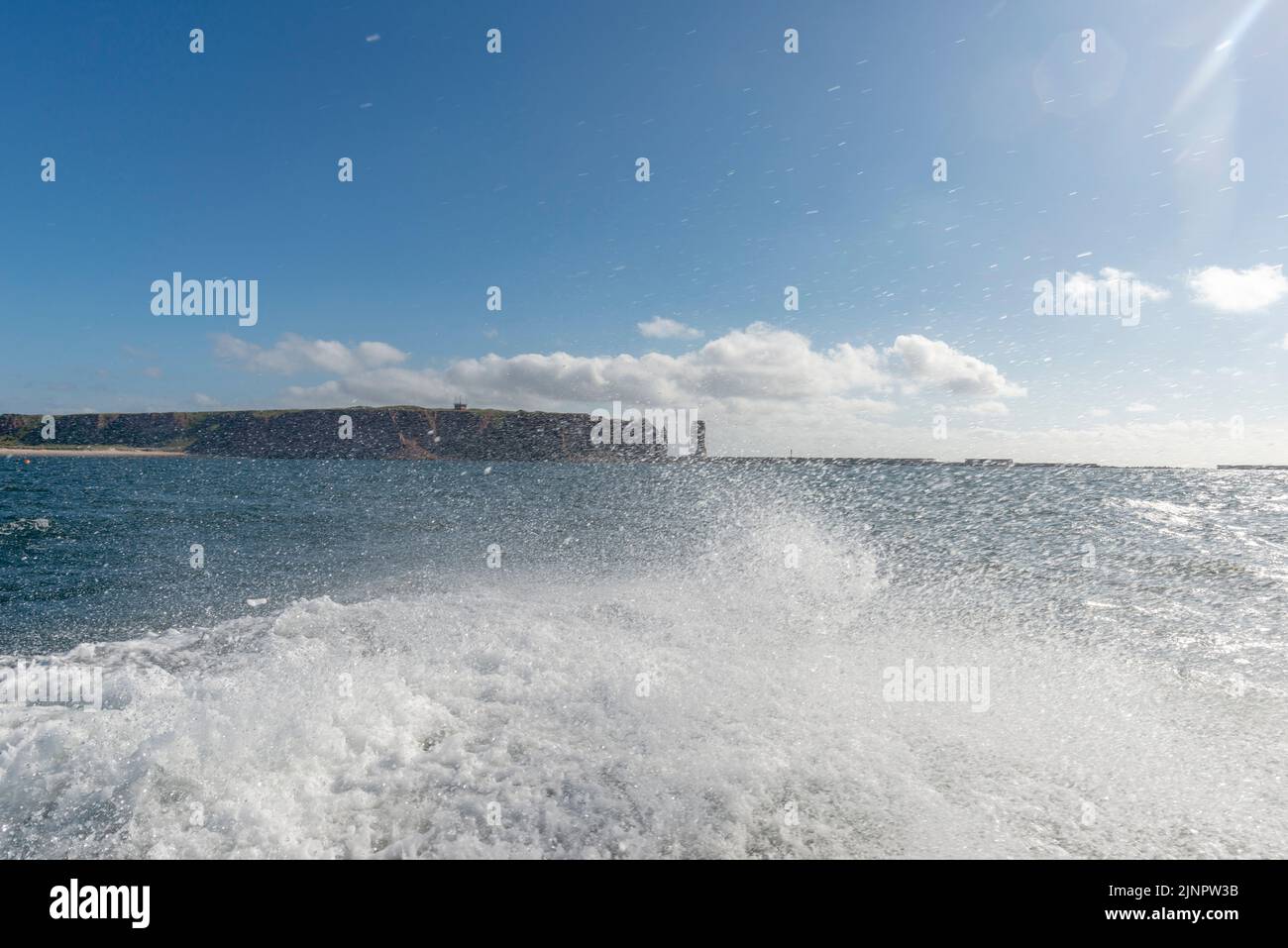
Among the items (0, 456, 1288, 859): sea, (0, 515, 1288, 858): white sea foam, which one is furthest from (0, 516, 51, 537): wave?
(0, 515, 1288, 858): white sea foam

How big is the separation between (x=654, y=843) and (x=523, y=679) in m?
4.20

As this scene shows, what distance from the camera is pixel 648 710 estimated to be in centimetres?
795

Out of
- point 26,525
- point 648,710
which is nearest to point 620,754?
point 648,710

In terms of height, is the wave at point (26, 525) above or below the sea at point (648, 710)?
above

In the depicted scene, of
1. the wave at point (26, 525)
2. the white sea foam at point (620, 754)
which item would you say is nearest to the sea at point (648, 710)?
the white sea foam at point (620, 754)

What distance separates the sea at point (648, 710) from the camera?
17.7 ft

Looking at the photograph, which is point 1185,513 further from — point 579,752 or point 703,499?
point 579,752

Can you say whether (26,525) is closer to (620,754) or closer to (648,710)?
(648,710)

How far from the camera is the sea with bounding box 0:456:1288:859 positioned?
17.7 ft

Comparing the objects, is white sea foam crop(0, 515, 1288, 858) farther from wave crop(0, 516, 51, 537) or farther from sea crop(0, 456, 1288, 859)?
wave crop(0, 516, 51, 537)

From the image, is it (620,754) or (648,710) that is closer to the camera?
(620,754)

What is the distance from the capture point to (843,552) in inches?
761

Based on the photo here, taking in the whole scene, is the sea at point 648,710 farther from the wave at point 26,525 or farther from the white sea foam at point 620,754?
the wave at point 26,525
